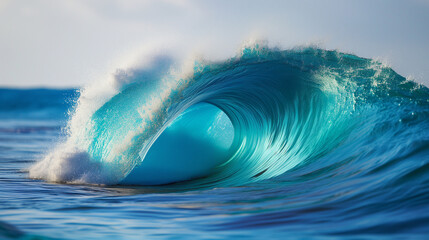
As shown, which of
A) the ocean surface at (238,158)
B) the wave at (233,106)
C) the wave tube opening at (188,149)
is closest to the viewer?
the ocean surface at (238,158)

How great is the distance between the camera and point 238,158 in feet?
29.5

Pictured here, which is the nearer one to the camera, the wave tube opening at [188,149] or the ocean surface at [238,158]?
the ocean surface at [238,158]

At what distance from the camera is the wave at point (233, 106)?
282 inches

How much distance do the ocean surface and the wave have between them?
2 cm

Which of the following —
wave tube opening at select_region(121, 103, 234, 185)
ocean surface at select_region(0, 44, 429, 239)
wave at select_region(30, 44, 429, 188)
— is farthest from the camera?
wave tube opening at select_region(121, 103, 234, 185)

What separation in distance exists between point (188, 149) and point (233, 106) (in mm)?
1311

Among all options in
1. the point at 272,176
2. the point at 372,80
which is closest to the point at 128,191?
the point at 272,176

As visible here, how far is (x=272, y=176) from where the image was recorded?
6.90 meters

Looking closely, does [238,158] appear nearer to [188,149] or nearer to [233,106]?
[188,149]

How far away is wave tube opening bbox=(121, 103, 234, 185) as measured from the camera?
25.8ft

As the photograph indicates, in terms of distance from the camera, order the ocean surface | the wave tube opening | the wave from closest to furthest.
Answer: the ocean surface, the wave, the wave tube opening

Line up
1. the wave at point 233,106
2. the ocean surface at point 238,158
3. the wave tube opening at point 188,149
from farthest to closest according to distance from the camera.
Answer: the wave tube opening at point 188,149 < the wave at point 233,106 < the ocean surface at point 238,158

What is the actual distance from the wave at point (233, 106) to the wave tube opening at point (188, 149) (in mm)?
20

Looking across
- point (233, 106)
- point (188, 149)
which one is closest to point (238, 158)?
point (188, 149)
